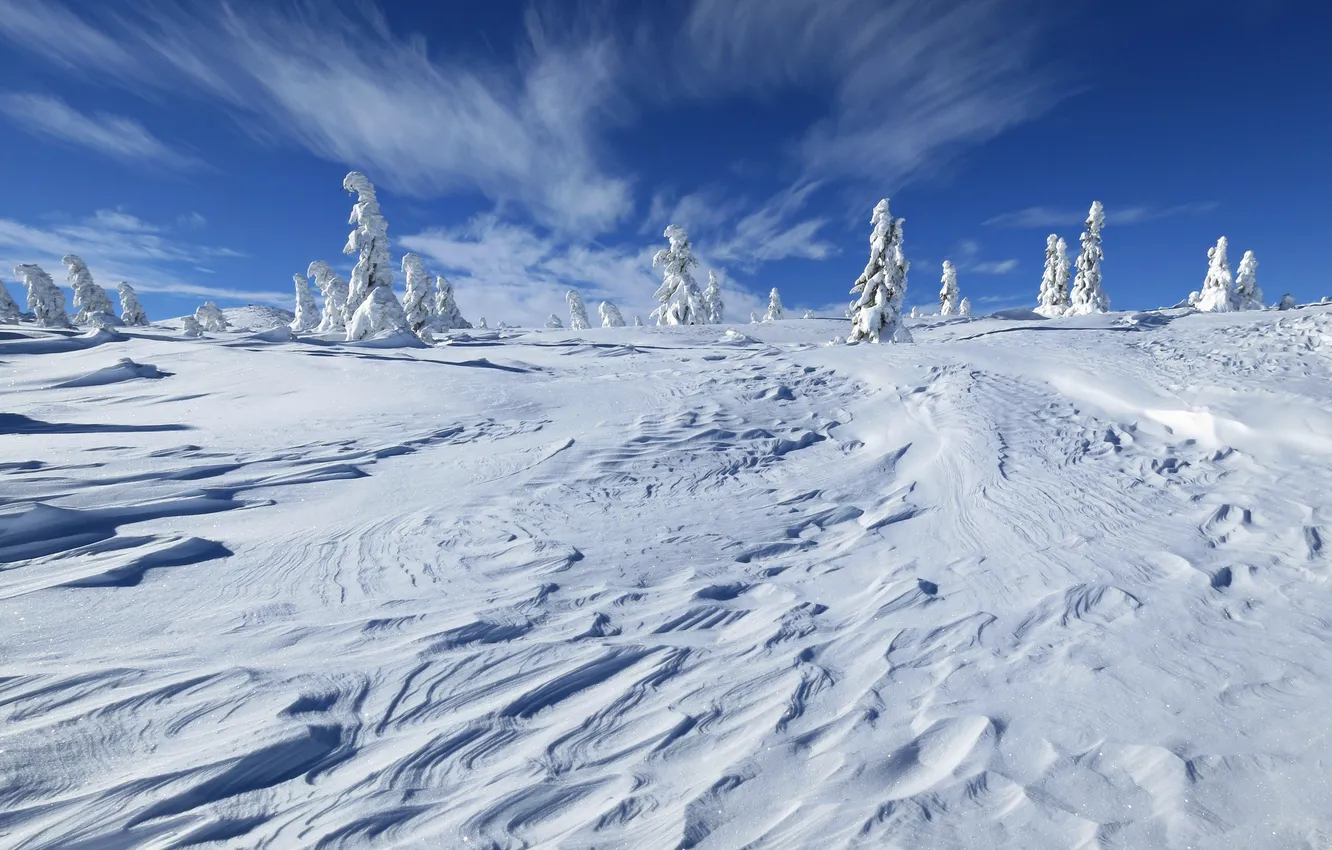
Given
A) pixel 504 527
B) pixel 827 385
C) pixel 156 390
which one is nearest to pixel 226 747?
pixel 504 527

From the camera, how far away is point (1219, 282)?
132 feet

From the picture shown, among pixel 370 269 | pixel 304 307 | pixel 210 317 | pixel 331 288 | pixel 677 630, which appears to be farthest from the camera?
pixel 304 307

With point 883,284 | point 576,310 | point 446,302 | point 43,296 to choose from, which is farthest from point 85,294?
point 883,284

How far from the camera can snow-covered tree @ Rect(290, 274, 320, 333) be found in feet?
184

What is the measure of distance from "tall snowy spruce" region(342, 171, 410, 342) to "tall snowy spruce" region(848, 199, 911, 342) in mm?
20655

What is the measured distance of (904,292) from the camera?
72.9ft

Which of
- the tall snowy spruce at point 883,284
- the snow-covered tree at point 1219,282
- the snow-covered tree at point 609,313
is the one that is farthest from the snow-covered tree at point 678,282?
the snow-covered tree at point 1219,282

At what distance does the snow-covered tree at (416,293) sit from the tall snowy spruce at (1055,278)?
45866 millimetres

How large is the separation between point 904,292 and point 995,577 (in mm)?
20516

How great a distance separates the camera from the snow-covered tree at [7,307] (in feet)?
113

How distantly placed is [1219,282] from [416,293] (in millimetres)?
56362

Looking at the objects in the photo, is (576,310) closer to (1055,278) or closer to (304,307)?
(304,307)

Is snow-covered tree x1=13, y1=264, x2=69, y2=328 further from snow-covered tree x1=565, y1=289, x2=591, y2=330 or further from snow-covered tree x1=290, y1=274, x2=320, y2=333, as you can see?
snow-covered tree x1=565, y1=289, x2=591, y2=330

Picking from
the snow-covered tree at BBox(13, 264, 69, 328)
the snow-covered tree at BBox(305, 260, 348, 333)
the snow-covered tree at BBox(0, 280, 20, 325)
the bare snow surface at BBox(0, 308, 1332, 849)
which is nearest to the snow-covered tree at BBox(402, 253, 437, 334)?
the snow-covered tree at BBox(305, 260, 348, 333)
